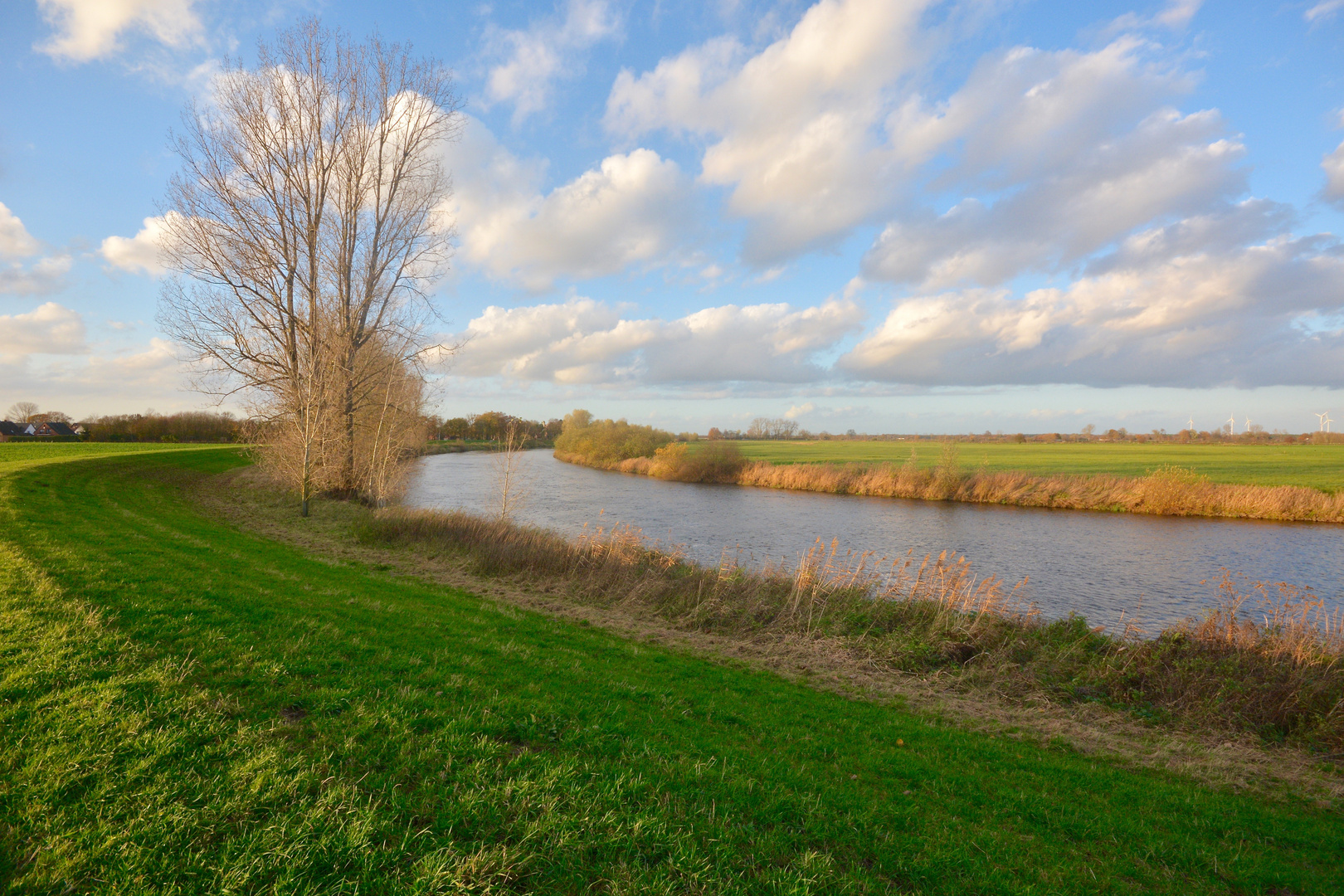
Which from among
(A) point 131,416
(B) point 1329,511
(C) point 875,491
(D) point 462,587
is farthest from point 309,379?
(A) point 131,416

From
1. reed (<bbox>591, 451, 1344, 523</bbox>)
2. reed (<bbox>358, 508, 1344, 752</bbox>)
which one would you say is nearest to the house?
reed (<bbox>591, 451, 1344, 523</bbox>)

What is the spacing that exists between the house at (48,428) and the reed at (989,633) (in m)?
79.1

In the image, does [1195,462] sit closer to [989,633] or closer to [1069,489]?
[1069,489]

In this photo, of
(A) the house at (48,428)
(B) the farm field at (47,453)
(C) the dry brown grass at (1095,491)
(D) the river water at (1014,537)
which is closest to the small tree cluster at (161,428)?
(A) the house at (48,428)

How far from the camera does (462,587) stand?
1183 cm

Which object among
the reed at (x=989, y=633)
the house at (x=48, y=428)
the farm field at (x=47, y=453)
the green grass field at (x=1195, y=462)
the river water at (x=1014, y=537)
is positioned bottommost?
the river water at (x=1014, y=537)

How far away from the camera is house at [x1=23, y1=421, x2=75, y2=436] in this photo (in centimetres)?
6225

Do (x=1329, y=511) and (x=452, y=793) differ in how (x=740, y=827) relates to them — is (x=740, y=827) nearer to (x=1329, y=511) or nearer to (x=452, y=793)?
(x=452, y=793)

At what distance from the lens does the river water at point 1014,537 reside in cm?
1538

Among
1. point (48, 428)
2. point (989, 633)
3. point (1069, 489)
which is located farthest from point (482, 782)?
point (48, 428)

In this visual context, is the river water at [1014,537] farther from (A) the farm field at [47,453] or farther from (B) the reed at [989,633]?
(A) the farm field at [47,453]

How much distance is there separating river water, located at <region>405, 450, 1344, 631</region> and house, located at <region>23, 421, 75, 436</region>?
194 feet

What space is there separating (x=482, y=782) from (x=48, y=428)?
9252 centimetres

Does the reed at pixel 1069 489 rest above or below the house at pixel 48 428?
below
